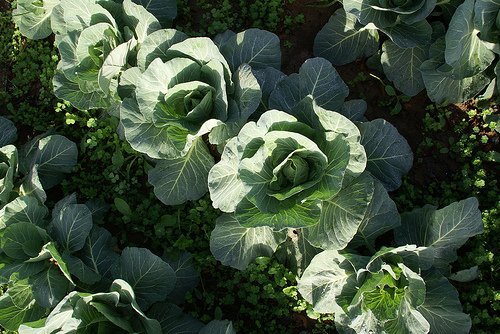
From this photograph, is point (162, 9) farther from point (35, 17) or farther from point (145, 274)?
point (145, 274)

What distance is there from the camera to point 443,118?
416 centimetres

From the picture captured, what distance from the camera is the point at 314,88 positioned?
138 inches

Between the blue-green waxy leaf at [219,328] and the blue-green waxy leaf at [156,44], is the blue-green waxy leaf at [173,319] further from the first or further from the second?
the blue-green waxy leaf at [156,44]

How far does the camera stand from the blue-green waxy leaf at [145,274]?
353 centimetres

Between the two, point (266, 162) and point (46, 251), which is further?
point (46, 251)

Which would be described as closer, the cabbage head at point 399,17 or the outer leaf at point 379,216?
the outer leaf at point 379,216

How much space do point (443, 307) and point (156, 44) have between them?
2311 millimetres

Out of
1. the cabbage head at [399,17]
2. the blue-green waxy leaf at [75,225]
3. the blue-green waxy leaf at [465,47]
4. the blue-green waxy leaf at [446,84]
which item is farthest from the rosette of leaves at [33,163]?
the blue-green waxy leaf at [465,47]

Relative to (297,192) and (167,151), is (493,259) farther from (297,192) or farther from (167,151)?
(167,151)

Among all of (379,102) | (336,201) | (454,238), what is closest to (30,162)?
(336,201)

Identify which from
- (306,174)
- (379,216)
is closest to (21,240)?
(306,174)

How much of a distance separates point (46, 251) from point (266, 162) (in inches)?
57.3

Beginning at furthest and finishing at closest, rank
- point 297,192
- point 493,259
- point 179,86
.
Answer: point 493,259 < point 179,86 < point 297,192

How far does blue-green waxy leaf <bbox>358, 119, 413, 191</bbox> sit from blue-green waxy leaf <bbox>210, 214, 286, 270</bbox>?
2.36ft
